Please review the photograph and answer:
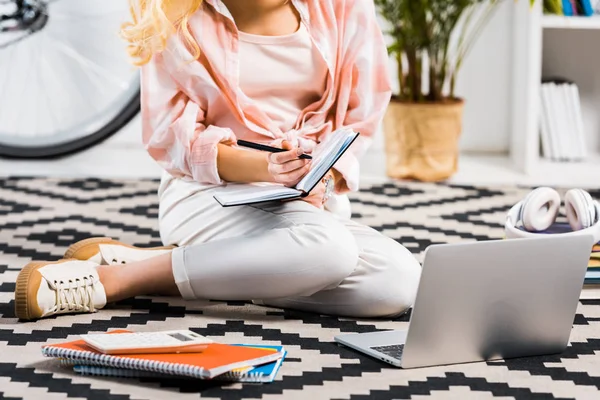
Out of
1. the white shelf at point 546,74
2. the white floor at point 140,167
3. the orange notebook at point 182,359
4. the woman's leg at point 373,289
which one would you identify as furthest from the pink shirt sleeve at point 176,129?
the white shelf at point 546,74

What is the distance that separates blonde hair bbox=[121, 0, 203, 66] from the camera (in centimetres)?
150

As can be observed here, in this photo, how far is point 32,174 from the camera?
8.43 feet

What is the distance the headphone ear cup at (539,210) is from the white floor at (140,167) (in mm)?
933

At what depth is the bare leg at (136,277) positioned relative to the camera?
1509 millimetres

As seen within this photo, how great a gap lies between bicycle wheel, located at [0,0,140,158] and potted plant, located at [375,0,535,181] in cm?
66

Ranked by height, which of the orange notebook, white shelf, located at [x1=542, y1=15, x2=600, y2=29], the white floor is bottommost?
the white floor

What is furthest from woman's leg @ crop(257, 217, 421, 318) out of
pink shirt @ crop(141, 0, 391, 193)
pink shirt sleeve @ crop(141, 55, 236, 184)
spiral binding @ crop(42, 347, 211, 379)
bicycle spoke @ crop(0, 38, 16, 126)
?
bicycle spoke @ crop(0, 38, 16, 126)

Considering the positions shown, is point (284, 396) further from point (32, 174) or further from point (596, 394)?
point (32, 174)

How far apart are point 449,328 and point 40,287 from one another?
58 centimetres

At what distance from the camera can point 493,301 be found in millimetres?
1255

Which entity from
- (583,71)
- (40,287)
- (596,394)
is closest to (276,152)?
(40,287)

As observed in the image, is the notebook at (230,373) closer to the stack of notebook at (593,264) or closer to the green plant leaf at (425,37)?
the stack of notebook at (593,264)

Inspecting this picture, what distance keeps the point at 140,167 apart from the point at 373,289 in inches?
53.1

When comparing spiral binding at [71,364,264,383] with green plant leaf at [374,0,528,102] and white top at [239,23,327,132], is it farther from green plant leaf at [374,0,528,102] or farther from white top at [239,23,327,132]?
green plant leaf at [374,0,528,102]
